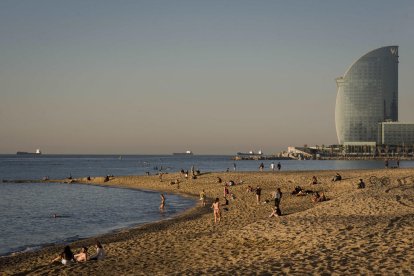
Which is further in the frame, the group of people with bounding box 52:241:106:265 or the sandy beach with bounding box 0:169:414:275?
the group of people with bounding box 52:241:106:265

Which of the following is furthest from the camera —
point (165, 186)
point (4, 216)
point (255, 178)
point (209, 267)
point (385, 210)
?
point (165, 186)

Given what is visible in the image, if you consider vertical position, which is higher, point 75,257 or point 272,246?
point 272,246

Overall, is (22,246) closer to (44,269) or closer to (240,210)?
(44,269)

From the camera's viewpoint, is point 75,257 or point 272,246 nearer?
point 272,246

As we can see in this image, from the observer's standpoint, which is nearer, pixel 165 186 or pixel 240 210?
pixel 240 210

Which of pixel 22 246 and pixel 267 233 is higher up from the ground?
pixel 267 233

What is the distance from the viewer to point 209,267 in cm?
1348

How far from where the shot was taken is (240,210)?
29.6 metres

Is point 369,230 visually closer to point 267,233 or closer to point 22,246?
point 267,233

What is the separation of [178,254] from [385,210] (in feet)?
34.4

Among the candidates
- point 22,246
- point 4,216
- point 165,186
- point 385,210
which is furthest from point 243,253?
point 165,186

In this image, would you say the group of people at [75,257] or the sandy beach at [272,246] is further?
the group of people at [75,257]

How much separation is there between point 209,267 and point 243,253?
7.07ft

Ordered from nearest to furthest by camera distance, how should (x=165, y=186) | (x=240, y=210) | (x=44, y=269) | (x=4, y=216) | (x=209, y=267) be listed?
1. (x=209, y=267)
2. (x=44, y=269)
3. (x=240, y=210)
4. (x=4, y=216)
5. (x=165, y=186)
